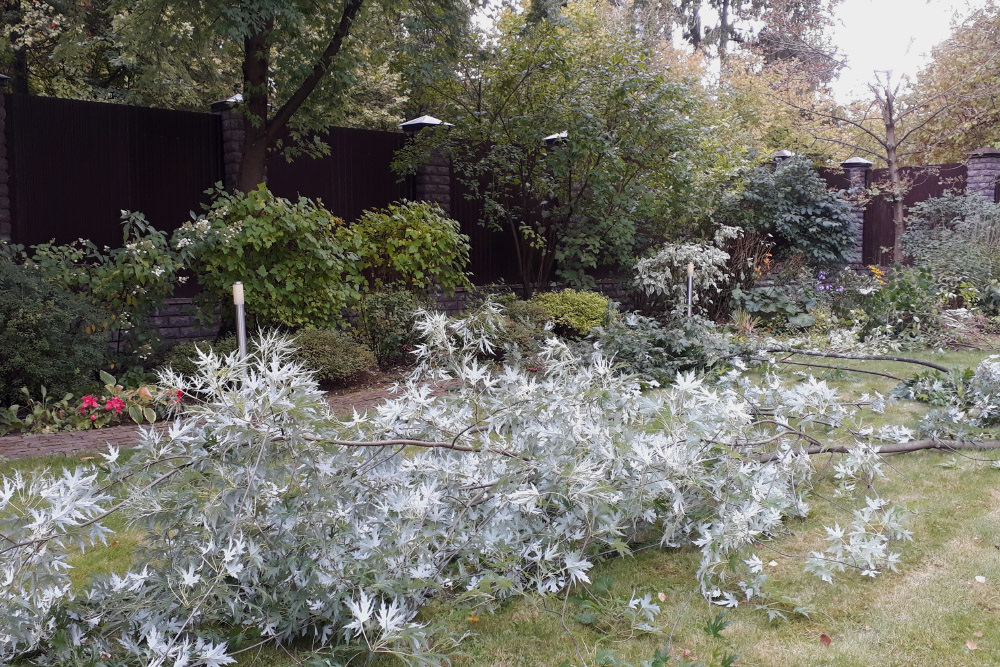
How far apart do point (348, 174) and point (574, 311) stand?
3.54 metres

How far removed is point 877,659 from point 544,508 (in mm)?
1235

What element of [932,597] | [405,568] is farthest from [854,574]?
[405,568]

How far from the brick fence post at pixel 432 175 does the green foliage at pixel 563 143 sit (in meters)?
0.14

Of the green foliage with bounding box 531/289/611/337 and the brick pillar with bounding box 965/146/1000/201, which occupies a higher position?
the brick pillar with bounding box 965/146/1000/201

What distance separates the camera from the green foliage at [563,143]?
10031 mm

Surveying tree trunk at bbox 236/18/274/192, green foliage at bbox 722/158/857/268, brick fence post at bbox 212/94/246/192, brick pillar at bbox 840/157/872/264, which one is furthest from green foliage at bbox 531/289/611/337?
brick pillar at bbox 840/157/872/264

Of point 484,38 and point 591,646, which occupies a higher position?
point 484,38

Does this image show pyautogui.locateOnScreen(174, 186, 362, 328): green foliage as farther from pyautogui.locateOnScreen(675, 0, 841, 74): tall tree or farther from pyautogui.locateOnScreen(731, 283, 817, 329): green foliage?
pyautogui.locateOnScreen(675, 0, 841, 74): tall tree

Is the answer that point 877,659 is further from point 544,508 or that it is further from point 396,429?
point 396,429

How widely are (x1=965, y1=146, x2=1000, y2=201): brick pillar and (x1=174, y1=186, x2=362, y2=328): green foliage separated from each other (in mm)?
14563

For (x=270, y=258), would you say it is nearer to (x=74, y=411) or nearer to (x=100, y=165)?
(x=74, y=411)

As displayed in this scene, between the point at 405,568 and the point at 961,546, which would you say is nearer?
the point at 405,568

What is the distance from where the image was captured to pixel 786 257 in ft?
41.2

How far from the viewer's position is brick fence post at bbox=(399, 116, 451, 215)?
34.7ft
